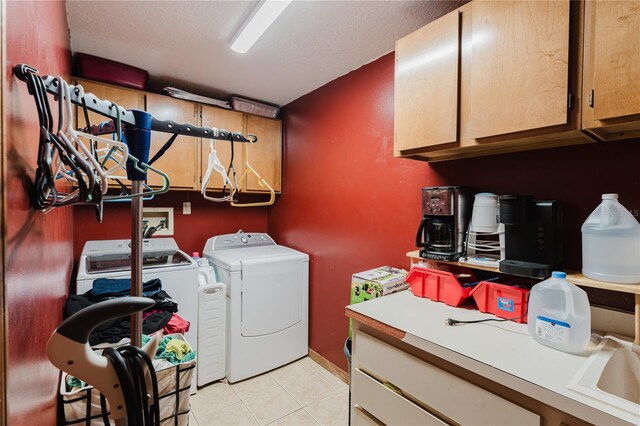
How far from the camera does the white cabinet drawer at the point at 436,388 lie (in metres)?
0.94

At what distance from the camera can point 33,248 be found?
2.67 ft

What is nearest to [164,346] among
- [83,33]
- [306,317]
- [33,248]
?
[33,248]

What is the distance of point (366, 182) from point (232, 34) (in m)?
1.33

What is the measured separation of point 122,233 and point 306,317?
5.87 ft

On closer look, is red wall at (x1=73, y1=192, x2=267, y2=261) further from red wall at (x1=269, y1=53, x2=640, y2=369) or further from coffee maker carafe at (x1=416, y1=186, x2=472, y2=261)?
coffee maker carafe at (x1=416, y1=186, x2=472, y2=261)

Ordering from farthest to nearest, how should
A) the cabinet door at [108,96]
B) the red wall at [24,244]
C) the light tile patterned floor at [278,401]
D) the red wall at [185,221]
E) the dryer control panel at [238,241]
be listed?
1. the dryer control panel at [238,241]
2. the red wall at [185,221]
3. the cabinet door at [108,96]
4. the light tile patterned floor at [278,401]
5. the red wall at [24,244]

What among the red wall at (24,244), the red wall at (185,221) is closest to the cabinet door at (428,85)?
the red wall at (24,244)

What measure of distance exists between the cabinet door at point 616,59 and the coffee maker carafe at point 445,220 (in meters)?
0.64

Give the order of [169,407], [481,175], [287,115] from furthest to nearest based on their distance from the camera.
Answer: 1. [287,115]
2. [481,175]
3. [169,407]

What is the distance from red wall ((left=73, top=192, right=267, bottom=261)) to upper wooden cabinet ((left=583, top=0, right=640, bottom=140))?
2.87 m

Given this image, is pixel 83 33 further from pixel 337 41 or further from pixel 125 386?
pixel 125 386

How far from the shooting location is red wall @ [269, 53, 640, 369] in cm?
131

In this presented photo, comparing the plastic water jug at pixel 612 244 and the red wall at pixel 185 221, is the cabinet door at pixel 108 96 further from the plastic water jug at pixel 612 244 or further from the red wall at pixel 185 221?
the plastic water jug at pixel 612 244

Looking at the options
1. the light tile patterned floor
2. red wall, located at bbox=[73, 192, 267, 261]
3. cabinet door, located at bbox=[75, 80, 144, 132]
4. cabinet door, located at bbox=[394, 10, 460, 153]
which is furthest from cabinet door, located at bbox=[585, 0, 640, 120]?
red wall, located at bbox=[73, 192, 267, 261]
